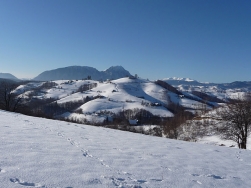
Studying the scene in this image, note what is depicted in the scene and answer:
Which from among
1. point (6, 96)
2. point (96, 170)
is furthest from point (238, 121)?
point (6, 96)

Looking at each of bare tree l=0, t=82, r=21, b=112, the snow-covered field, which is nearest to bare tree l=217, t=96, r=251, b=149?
the snow-covered field

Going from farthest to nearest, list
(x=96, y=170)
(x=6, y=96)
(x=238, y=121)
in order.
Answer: (x=6, y=96) < (x=238, y=121) < (x=96, y=170)

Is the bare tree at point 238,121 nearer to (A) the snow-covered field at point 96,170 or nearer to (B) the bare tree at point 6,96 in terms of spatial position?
(A) the snow-covered field at point 96,170

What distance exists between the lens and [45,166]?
5902mm

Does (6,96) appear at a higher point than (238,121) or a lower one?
higher

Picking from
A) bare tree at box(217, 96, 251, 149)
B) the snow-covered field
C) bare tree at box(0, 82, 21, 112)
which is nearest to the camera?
the snow-covered field

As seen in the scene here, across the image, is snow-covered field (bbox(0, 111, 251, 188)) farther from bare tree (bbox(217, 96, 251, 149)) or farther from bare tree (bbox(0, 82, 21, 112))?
bare tree (bbox(0, 82, 21, 112))

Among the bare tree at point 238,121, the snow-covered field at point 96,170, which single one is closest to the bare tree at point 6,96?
the snow-covered field at point 96,170

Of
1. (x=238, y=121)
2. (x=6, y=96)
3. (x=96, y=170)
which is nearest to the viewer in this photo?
(x=96, y=170)

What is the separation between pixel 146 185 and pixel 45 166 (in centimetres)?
A: 316

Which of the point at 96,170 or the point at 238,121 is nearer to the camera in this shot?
the point at 96,170

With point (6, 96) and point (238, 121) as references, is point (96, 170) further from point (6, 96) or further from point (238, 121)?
point (6, 96)

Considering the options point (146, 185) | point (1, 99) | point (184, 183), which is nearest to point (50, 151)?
point (146, 185)

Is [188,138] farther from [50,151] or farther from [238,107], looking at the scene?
[50,151]
